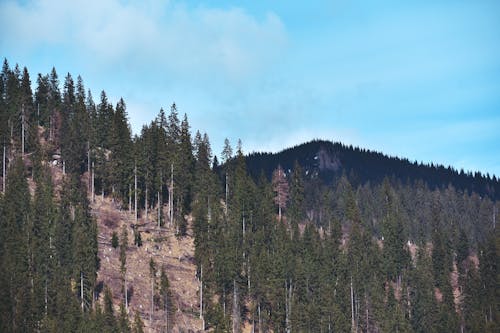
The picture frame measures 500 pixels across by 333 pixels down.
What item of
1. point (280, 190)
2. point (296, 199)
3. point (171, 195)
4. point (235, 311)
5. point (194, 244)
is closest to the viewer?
point (235, 311)

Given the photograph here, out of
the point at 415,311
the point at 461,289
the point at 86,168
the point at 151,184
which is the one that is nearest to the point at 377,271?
the point at 415,311

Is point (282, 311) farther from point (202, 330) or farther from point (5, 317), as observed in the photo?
point (5, 317)

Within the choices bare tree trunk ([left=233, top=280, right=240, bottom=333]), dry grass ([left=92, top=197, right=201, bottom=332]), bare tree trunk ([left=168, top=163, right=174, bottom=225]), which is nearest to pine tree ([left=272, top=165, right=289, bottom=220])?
bare tree trunk ([left=168, top=163, right=174, bottom=225])

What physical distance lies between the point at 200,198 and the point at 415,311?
40810 mm

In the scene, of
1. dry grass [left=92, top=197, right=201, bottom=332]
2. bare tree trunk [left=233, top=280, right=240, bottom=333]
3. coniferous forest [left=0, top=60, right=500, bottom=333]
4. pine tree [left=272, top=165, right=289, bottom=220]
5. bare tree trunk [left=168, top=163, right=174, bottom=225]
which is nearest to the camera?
coniferous forest [left=0, top=60, right=500, bottom=333]

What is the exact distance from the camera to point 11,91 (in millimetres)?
127750

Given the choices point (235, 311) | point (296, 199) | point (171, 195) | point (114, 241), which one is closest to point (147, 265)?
point (114, 241)

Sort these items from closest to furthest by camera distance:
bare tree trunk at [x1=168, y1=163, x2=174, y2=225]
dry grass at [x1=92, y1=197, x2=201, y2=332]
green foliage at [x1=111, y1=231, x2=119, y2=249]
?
dry grass at [x1=92, y1=197, x2=201, y2=332] < green foliage at [x1=111, y1=231, x2=119, y2=249] < bare tree trunk at [x1=168, y1=163, x2=174, y2=225]

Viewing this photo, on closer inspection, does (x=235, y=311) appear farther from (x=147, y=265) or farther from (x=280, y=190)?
(x=280, y=190)

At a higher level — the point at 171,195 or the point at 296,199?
the point at 171,195

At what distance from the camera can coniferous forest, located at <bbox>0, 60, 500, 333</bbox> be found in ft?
278

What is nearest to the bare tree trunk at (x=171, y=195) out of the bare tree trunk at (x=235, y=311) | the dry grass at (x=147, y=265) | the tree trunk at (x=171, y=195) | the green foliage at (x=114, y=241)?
the tree trunk at (x=171, y=195)

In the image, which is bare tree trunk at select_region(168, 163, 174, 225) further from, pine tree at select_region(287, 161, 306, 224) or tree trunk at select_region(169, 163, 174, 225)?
pine tree at select_region(287, 161, 306, 224)

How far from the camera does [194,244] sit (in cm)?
10744
